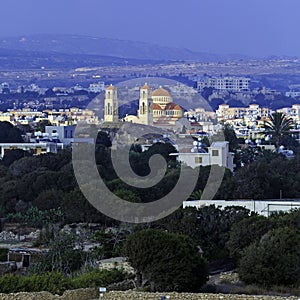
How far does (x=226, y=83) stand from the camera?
158 m

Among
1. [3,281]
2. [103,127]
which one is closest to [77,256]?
[3,281]

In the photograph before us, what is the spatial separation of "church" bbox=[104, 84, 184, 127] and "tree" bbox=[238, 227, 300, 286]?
3582 centimetres

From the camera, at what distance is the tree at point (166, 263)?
14.9m

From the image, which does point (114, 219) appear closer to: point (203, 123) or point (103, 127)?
point (103, 127)

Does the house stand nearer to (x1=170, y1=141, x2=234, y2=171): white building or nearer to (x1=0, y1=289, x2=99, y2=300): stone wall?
(x1=0, y1=289, x2=99, y2=300): stone wall

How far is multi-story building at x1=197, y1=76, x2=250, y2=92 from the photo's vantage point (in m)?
147

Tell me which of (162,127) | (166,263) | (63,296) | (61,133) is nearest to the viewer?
(63,296)

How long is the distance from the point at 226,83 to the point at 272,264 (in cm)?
14278

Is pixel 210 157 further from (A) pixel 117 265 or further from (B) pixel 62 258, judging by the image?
(A) pixel 117 265

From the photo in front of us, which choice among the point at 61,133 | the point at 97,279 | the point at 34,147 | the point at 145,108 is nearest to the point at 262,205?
the point at 97,279

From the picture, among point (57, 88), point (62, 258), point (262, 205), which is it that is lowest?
point (62, 258)

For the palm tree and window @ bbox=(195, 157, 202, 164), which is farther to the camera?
the palm tree

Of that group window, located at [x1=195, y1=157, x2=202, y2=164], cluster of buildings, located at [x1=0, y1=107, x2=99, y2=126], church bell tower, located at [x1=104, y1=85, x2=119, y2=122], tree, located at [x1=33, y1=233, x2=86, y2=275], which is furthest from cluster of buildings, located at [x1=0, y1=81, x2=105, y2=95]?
tree, located at [x1=33, y1=233, x2=86, y2=275]

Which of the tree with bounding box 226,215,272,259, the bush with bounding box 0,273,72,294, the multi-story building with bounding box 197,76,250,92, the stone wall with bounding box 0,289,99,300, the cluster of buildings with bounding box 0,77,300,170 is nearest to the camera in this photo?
the stone wall with bounding box 0,289,99,300
